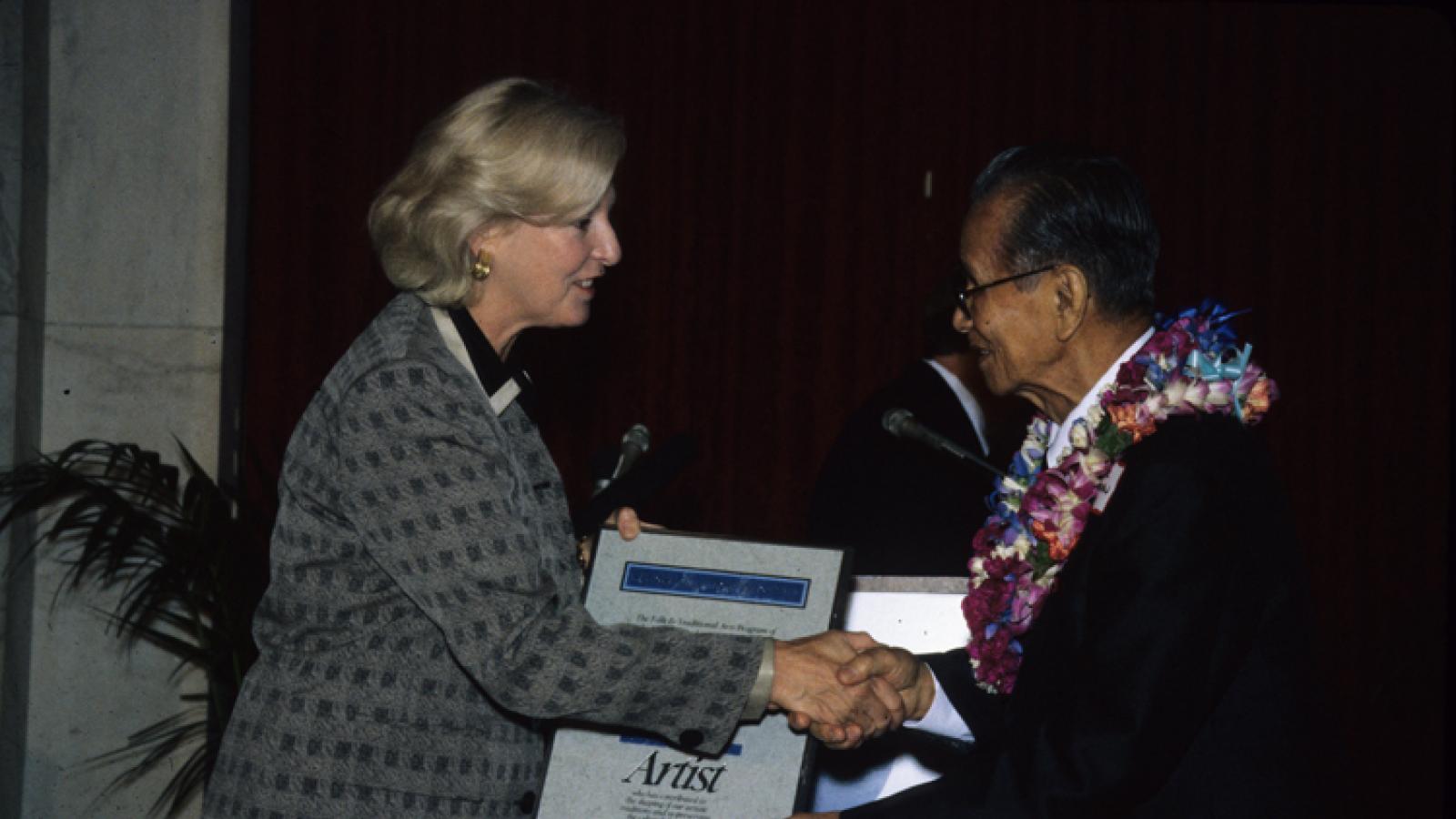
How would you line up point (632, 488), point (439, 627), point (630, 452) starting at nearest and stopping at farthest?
point (439, 627) → point (632, 488) → point (630, 452)

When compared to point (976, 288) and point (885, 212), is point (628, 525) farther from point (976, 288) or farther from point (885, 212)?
point (885, 212)

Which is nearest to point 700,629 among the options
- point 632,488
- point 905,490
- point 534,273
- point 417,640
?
point 632,488

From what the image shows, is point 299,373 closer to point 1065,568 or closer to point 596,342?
point 596,342

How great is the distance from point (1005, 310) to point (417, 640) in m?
0.98

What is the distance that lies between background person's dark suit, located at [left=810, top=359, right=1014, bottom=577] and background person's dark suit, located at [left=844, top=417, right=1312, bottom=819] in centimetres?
177

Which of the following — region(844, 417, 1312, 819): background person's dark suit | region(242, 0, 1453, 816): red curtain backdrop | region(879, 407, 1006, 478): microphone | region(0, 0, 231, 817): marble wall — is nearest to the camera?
region(844, 417, 1312, 819): background person's dark suit

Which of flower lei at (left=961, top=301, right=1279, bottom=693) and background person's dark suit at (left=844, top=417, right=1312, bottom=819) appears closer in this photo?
background person's dark suit at (left=844, top=417, right=1312, bottom=819)

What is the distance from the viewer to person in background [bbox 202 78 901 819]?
6.29 ft

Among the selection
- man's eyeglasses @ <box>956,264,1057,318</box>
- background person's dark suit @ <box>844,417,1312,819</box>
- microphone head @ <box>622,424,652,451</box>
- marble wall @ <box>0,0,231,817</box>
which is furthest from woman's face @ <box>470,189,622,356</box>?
marble wall @ <box>0,0,231,817</box>

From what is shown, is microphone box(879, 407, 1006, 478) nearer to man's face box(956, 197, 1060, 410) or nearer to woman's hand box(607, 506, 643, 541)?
man's face box(956, 197, 1060, 410)

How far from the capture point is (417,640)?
1.98m

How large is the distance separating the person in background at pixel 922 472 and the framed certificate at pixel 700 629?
1477 millimetres

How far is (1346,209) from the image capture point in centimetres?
481

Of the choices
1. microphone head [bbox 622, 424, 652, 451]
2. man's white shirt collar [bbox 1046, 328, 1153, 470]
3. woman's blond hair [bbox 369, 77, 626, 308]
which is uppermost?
woman's blond hair [bbox 369, 77, 626, 308]
